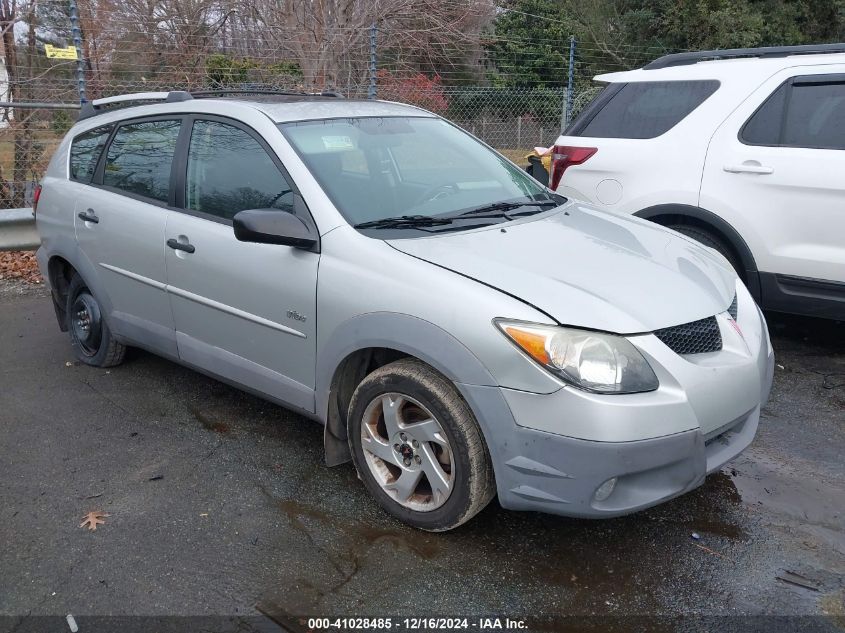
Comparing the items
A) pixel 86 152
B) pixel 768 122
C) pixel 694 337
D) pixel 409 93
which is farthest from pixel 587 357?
pixel 409 93

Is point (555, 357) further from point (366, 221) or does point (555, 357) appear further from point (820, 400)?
point (820, 400)

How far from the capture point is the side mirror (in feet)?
10.4

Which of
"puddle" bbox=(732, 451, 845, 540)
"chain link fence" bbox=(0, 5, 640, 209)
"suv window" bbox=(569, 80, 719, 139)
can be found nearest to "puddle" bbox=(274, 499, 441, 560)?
"puddle" bbox=(732, 451, 845, 540)

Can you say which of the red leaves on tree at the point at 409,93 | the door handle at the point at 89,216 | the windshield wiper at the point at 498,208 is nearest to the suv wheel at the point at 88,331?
the door handle at the point at 89,216

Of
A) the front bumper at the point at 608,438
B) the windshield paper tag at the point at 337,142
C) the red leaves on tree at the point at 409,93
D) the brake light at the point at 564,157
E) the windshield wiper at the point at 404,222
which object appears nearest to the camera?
the front bumper at the point at 608,438

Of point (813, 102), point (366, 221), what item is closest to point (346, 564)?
point (366, 221)

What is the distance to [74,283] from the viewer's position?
489 centimetres

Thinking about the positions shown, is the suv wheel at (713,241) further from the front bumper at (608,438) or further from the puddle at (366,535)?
the puddle at (366,535)

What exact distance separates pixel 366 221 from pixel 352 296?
0.40m

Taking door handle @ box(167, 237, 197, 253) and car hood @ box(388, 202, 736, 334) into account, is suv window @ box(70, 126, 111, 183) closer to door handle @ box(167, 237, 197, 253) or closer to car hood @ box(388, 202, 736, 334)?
door handle @ box(167, 237, 197, 253)

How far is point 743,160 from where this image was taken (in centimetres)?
493

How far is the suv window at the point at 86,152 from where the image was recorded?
465 centimetres

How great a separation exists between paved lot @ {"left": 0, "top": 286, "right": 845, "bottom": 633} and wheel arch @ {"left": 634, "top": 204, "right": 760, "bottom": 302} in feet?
3.38

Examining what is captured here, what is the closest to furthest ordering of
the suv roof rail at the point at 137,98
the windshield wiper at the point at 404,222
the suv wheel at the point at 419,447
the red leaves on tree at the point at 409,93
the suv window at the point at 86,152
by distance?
the suv wheel at the point at 419,447
the windshield wiper at the point at 404,222
the suv roof rail at the point at 137,98
the suv window at the point at 86,152
the red leaves on tree at the point at 409,93
